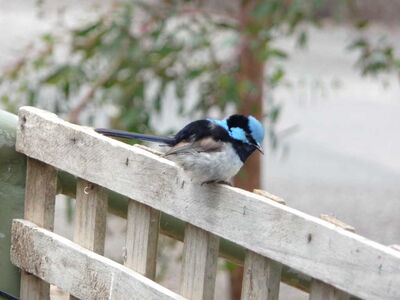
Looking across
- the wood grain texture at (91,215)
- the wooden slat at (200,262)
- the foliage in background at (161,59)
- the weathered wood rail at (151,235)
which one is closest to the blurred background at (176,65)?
the foliage in background at (161,59)

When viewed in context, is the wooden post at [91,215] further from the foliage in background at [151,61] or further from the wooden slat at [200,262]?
the foliage in background at [151,61]

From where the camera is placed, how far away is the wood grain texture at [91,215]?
2910mm

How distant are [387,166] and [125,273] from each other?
8892 millimetres

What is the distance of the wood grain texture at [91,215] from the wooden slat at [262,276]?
2.00ft

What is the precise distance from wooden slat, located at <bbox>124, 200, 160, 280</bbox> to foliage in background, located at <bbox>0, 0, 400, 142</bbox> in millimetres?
2220

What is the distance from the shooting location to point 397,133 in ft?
39.9

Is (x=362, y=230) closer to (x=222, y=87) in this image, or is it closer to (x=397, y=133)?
(x=397, y=133)

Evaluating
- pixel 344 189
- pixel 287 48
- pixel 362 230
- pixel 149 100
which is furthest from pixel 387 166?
pixel 149 100

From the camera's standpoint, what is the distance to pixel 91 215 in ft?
9.57

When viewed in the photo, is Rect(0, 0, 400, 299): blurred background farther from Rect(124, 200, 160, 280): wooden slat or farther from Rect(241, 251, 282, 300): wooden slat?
Rect(241, 251, 282, 300): wooden slat

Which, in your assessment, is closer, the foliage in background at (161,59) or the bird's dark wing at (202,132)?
the bird's dark wing at (202,132)

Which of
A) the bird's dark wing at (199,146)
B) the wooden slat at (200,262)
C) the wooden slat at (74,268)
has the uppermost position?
the bird's dark wing at (199,146)

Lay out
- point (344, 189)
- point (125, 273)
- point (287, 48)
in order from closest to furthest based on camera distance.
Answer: point (125, 273) → point (344, 189) → point (287, 48)

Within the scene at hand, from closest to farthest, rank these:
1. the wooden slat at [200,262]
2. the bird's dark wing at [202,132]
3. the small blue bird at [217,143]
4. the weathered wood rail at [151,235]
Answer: the weathered wood rail at [151,235]
the wooden slat at [200,262]
the small blue bird at [217,143]
the bird's dark wing at [202,132]
